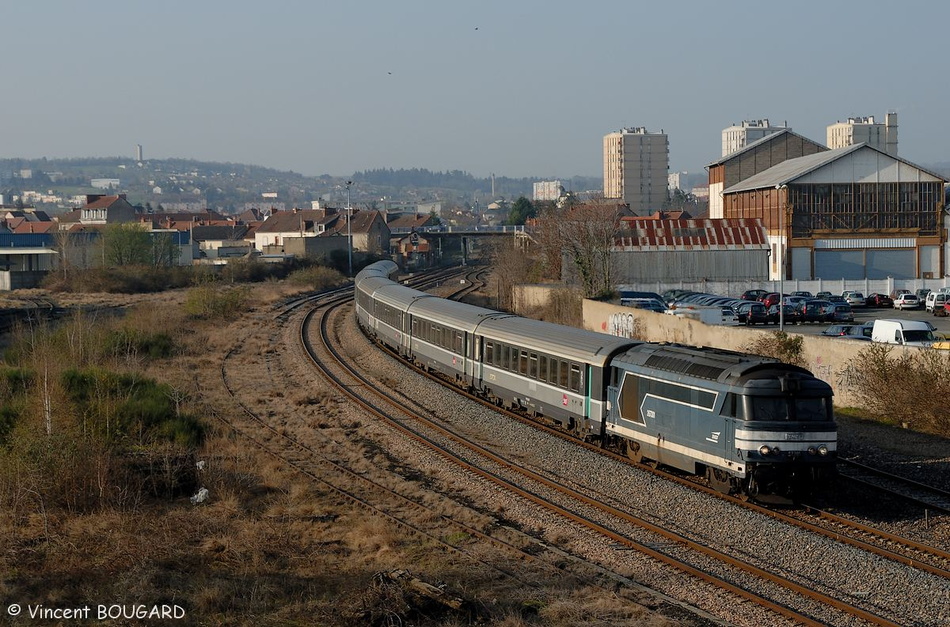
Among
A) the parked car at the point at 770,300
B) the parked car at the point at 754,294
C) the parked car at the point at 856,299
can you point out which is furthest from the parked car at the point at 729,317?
the parked car at the point at 856,299

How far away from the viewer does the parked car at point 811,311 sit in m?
46.8

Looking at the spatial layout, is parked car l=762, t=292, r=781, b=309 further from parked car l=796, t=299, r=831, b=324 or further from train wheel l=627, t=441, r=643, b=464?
train wheel l=627, t=441, r=643, b=464

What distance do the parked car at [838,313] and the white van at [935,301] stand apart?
4105 mm

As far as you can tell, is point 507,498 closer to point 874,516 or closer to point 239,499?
point 239,499

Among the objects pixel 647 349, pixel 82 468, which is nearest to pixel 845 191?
pixel 647 349

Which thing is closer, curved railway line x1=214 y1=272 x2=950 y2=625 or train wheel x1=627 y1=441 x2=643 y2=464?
curved railway line x1=214 y1=272 x2=950 y2=625

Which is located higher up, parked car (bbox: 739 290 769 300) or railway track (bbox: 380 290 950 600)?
parked car (bbox: 739 290 769 300)

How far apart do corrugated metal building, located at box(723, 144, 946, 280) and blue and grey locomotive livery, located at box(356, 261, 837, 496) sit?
128 feet

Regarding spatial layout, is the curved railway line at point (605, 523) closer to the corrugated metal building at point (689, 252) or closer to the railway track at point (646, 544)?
the railway track at point (646, 544)

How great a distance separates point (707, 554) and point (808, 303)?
35479 mm

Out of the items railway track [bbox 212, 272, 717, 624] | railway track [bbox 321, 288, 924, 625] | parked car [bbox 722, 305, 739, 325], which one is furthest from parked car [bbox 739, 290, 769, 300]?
railway track [bbox 321, 288, 924, 625]

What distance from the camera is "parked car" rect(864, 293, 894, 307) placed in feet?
181

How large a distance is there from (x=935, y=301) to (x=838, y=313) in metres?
5.75

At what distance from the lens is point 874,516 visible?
16922 millimetres
